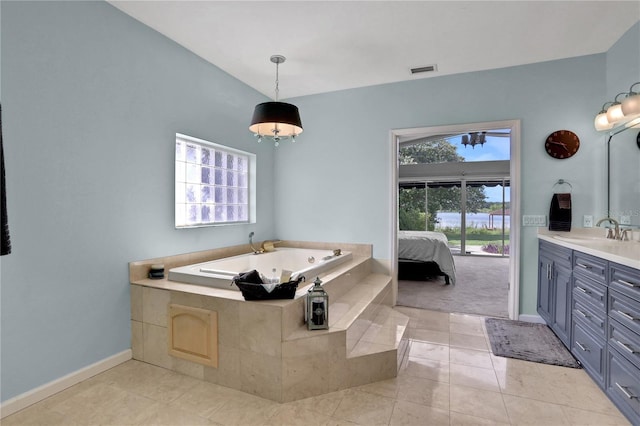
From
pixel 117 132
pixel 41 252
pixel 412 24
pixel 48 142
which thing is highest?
pixel 412 24

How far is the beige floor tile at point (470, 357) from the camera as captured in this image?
243 cm

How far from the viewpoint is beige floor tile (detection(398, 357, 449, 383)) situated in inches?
88.1

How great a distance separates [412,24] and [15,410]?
3735mm

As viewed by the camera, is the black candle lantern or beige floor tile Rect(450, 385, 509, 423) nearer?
beige floor tile Rect(450, 385, 509, 423)

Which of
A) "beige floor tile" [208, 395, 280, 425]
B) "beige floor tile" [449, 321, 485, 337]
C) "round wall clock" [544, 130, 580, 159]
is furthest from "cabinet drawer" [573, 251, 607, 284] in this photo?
"beige floor tile" [208, 395, 280, 425]

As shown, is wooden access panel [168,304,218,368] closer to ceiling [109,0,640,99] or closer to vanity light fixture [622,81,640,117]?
ceiling [109,0,640,99]

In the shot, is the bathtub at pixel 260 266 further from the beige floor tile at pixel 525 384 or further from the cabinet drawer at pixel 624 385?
the cabinet drawer at pixel 624 385

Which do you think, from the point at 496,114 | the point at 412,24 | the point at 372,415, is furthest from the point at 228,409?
the point at 496,114

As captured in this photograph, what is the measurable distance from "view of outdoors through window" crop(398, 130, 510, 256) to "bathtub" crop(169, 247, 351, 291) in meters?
4.58

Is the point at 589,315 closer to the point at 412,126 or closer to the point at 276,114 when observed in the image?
the point at 412,126

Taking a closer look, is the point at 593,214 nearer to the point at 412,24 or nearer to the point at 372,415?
the point at 412,24

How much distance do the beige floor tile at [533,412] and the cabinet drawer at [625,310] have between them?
631 mm

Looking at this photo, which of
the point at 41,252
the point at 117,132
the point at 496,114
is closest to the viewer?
the point at 41,252

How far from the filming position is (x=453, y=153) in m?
8.26
